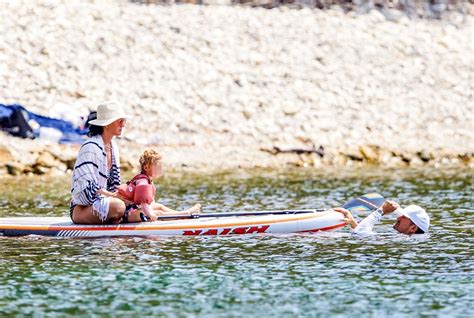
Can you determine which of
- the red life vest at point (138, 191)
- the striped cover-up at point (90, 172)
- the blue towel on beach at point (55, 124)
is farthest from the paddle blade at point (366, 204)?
the blue towel on beach at point (55, 124)

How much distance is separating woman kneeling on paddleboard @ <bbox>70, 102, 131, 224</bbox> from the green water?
441 mm

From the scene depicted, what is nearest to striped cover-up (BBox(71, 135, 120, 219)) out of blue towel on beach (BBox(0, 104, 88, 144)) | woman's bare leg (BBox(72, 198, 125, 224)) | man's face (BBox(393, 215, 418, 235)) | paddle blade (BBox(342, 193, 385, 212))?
woman's bare leg (BBox(72, 198, 125, 224))

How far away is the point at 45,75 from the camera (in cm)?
3853

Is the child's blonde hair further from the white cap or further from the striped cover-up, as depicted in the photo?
the white cap

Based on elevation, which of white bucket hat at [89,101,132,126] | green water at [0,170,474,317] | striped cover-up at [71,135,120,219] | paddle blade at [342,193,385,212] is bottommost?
green water at [0,170,474,317]

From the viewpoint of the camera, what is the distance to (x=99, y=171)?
19.5 meters

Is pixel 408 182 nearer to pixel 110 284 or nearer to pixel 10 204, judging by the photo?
pixel 10 204

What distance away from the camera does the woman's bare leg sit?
19.7 m

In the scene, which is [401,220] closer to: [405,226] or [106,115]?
[405,226]

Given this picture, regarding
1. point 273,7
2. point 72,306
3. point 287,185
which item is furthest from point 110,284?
point 273,7

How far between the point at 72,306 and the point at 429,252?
5839 mm

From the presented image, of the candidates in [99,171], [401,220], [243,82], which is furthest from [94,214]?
[243,82]

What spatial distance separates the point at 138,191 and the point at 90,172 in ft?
2.52

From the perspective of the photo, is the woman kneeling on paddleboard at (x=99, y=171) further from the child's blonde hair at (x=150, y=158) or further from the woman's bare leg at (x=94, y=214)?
the child's blonde hair at (x=150, y=158)
